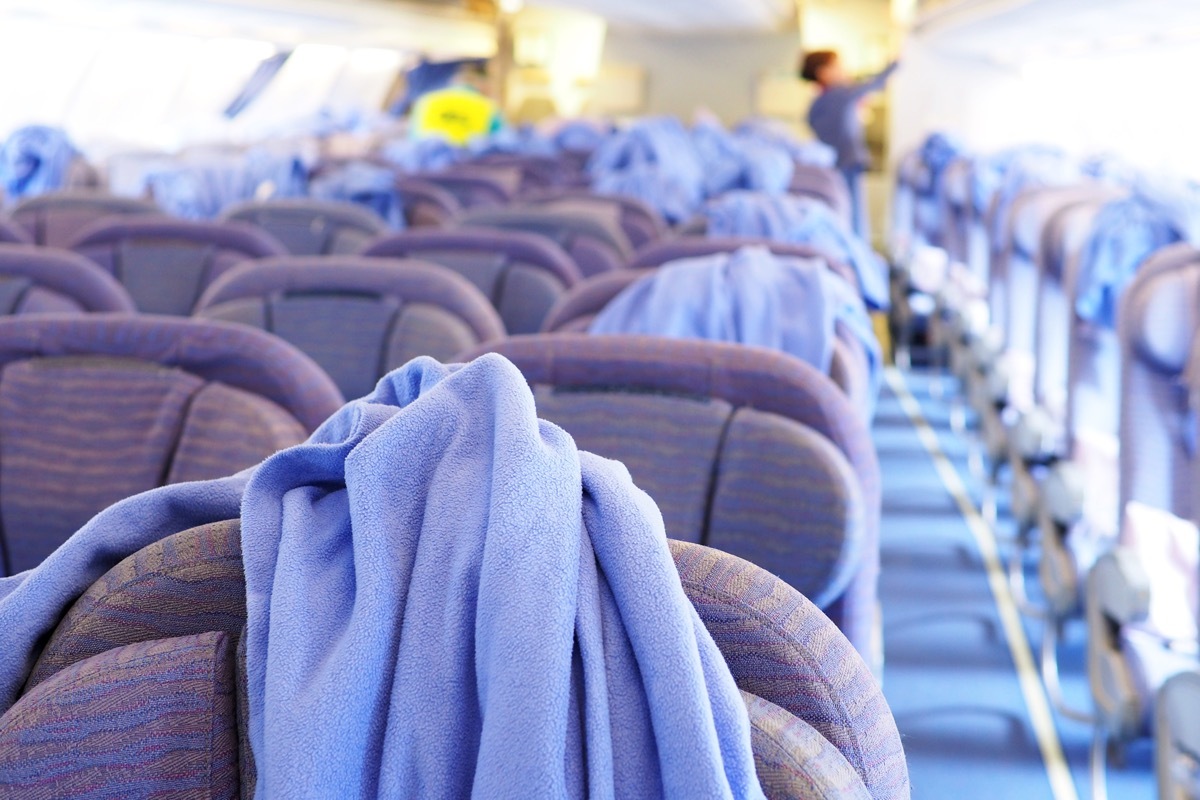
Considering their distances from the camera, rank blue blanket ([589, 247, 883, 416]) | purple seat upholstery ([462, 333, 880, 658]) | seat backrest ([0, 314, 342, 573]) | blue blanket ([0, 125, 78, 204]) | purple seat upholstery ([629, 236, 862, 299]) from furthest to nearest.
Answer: blue blanket ([0, 125, 78, 204]), purple seat upholstery ([629, 236, 862, 299]), blue blanket ([589, 247, 883, 416]), seat backrest ([0, 314, 342, 573]), purple seat upholstery ([462, 333, 880, 658])

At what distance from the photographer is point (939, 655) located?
360 cm

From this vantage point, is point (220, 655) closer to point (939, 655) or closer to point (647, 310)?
point (647, 310)

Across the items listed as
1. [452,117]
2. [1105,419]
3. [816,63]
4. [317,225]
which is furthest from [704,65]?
[1105,419]

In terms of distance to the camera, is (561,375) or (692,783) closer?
(692,783)

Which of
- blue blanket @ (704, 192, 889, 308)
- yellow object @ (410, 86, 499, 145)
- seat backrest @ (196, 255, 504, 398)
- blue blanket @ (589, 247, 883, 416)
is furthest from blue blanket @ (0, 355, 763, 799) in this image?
yellow object @ (410, 86, 499, 145)

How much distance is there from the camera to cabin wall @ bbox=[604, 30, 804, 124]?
19.9 m

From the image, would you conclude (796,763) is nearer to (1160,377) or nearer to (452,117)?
(1160,377)

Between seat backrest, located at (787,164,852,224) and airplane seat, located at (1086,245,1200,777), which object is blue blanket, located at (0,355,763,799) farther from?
seat backrest, located at (787,164,852,224)

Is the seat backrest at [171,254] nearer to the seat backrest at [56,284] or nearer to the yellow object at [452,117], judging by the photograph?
the seat backrest at [56,284]

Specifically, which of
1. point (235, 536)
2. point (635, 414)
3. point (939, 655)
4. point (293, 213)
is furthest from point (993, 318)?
point (235, 536)

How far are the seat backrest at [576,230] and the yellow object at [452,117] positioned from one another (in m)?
7.50

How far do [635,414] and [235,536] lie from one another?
0.83m

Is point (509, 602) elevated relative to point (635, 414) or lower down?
elevated

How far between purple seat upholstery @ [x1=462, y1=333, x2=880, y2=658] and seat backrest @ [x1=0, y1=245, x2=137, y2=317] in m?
1.20
